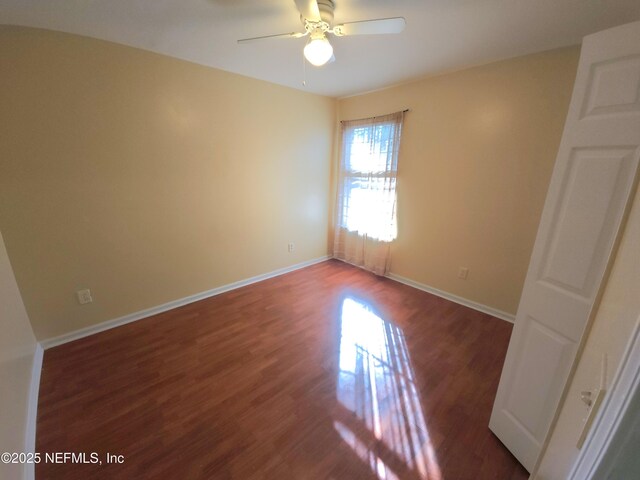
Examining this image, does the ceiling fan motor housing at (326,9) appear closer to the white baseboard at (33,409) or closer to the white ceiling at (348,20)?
the white ceiling at (348,20)

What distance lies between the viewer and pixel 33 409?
147 cm

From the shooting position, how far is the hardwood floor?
126 cm

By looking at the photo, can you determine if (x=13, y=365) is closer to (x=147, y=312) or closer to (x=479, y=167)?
(x=147, y=312)

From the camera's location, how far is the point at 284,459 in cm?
127

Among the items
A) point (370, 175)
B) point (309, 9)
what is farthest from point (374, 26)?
point (370, 175)

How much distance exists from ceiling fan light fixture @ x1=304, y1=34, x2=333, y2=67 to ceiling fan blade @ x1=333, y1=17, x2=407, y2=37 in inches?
5.8

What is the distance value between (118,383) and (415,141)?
11.6 feet

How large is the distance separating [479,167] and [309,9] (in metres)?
2.10

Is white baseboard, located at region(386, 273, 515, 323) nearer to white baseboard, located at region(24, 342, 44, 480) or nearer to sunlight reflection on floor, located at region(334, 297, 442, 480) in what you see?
sunlight reflection on floor, located at region(334, 297, 442, 480)

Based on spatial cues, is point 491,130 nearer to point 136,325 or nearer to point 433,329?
point 433,329

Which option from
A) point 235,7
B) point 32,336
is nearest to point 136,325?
point 32,336

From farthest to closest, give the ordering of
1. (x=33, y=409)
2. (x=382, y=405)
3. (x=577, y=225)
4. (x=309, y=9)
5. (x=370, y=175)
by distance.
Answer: (x=370, y=175) < (x=382, y=405) < (x=33, y=409) < (x=309, y=9) < (x=577, y=225)

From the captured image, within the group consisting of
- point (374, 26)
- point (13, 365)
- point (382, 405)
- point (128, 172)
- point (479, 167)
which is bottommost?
point (382, 405)

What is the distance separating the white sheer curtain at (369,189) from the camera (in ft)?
10.4
